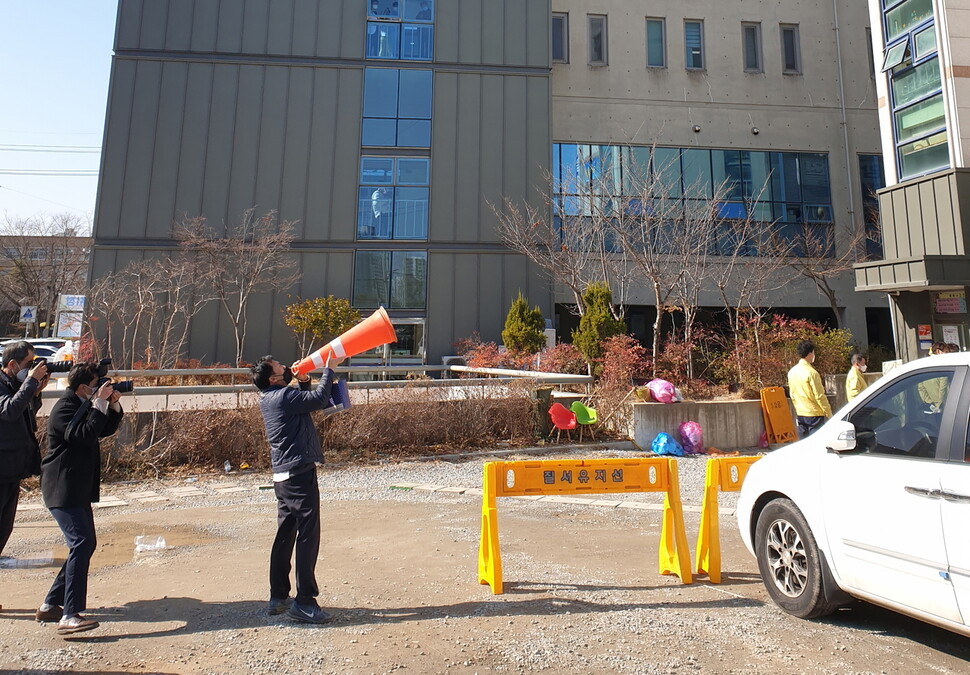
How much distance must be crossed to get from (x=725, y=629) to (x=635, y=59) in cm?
2568

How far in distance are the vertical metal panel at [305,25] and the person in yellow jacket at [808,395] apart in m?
22.0

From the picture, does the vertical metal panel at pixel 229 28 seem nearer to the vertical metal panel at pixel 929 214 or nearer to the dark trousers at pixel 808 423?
the vertical metal panel at pixel 929 214

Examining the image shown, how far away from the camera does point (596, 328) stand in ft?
49.0

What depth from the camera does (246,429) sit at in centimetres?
943

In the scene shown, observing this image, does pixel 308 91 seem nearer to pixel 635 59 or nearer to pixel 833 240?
pixel 635 59

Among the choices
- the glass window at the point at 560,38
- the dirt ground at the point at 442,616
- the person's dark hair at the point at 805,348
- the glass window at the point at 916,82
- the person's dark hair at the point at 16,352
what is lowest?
the dirt ground at the point at 442,616

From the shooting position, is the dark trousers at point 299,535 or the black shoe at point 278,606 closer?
the dark trousers at point 299,535

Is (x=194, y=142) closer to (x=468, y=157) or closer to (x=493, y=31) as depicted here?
(x=468, y=157)

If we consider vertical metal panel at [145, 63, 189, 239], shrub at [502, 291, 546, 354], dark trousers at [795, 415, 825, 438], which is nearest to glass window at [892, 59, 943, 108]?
dark trousers at [795, 415, 825, 438]

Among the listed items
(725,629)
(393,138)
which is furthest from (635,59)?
(725,629)

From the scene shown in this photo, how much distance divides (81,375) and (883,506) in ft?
17.3

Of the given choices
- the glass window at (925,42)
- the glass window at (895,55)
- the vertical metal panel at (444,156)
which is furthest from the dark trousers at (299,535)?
the vertical metal panel at (444,156)

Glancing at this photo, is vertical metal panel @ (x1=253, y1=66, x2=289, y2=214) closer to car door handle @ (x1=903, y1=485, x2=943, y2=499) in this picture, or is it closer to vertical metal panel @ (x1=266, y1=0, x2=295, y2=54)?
vertical metal panel @ (x1=266, y1=0, x2=295, y2=54)

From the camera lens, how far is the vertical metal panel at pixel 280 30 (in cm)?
2267
